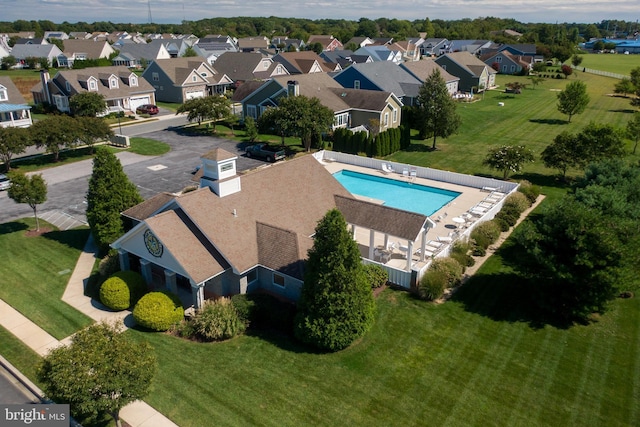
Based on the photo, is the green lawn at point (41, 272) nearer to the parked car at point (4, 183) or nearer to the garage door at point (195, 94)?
the parked car at point (4, 183)

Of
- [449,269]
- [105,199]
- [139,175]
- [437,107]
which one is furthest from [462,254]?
[139,175]

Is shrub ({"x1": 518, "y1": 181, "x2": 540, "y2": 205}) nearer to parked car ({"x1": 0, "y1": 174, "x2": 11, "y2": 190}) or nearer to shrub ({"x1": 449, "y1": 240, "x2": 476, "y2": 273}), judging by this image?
shrub ({"x1": 449, "y1": 240, "x2": 476, "y2": 273})

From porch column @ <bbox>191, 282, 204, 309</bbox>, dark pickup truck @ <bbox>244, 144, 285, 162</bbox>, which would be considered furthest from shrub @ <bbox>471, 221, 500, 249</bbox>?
dark pickup truck @ <bbox>244, 144, 285, 162</bbox>

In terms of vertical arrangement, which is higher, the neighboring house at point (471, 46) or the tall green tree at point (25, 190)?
the neighboring house at point (471, 46)

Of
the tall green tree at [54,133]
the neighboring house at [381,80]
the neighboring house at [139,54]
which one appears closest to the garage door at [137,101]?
the tall green tree at [54,133]

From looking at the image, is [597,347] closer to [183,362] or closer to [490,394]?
[490,394]
